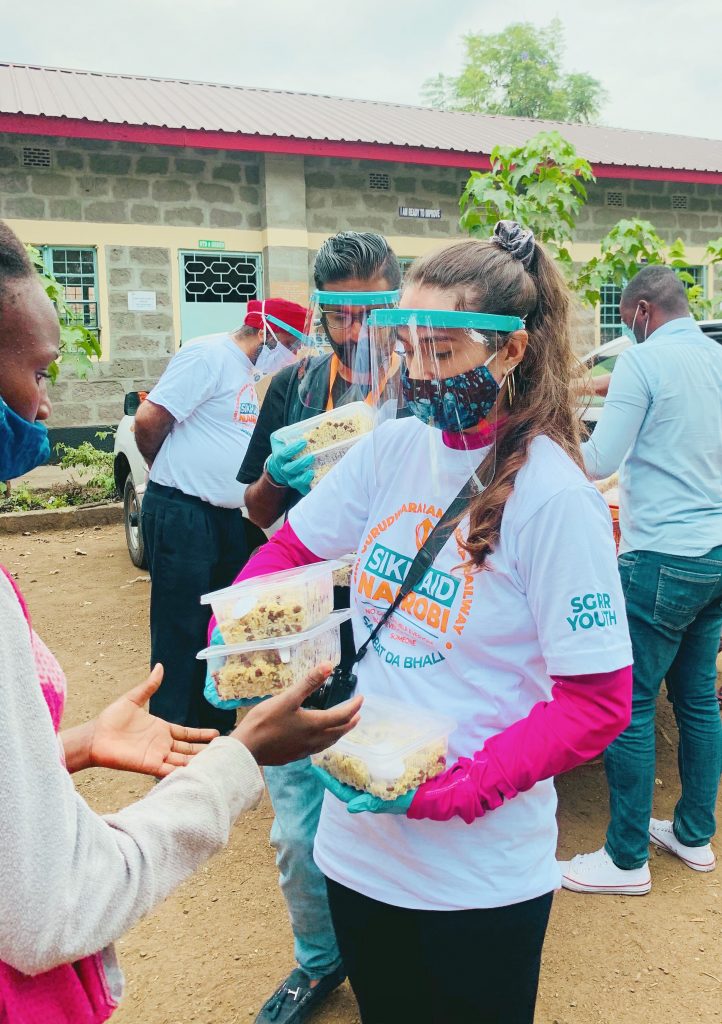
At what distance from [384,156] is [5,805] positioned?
12.3 metres

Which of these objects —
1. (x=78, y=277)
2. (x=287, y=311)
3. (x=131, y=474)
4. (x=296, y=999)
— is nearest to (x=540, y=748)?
(x=296, y=999)

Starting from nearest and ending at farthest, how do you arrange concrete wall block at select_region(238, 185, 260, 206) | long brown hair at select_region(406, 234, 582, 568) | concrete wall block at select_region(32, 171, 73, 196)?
long brown hair at select_region(406, 234, 582, 568) < concrete wall block at select_region(32, 171, 73, 196) < concrete wall block at select_region(238, 185, 260, 206)

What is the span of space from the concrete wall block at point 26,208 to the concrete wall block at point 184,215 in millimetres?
1567

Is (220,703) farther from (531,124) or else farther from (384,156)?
(531,124)

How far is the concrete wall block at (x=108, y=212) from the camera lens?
437 inches

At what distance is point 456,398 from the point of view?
1.66 metres

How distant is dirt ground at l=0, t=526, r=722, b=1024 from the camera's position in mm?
2586

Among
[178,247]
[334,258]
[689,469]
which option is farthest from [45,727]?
[178,247]

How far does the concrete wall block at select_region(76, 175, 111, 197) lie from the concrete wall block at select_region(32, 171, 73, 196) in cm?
12

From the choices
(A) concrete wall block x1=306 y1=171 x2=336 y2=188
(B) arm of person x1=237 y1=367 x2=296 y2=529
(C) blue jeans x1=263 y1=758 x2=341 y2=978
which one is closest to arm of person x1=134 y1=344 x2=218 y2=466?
(B) arm of person x1=237 y1=367 x2=296 y2=529

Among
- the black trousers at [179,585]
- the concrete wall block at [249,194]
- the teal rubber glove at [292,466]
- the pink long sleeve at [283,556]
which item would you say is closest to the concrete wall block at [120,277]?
the concrete wall block at [249,194]

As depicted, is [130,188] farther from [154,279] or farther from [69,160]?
[154,279]

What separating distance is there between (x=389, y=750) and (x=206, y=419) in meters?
2.70

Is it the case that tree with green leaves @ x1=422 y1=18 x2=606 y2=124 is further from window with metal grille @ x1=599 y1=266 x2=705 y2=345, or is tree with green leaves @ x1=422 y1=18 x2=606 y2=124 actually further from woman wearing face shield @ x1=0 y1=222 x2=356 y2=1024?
woman wearing face shield @ x1=0 y1=222 x2=356 y2=1024
